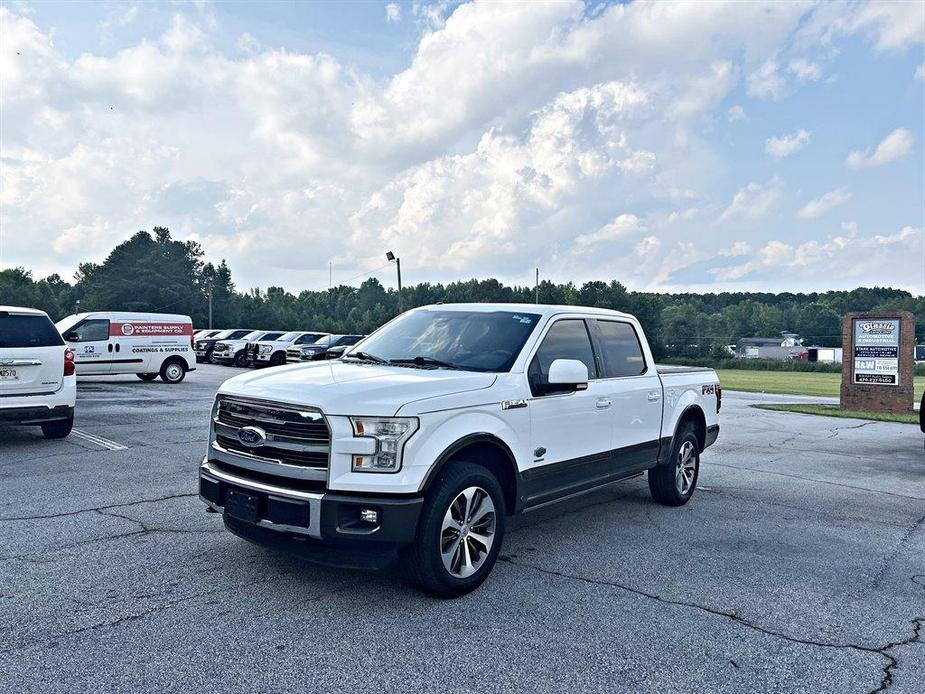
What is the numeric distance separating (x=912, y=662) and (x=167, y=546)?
4.66 meters

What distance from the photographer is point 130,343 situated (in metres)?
20.9

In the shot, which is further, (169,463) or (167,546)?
(169,463)

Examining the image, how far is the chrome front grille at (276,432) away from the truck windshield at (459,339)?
126 cm

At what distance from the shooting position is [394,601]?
14.6 ft

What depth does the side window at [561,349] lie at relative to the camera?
5418 mm

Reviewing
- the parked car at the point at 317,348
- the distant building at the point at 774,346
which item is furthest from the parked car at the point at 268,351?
the distant building at the point at 774,346

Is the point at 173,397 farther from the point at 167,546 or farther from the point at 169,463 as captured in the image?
the point at 167,546

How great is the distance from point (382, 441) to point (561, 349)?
2.03 metres

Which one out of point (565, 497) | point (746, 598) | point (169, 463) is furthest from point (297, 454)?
point (169, 463)

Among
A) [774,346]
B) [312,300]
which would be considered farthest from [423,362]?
[774,346]

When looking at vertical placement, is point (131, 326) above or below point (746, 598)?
above

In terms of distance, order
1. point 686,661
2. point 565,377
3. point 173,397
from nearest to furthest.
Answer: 1. point 686,661
2. point 565,377
3. point 173,397

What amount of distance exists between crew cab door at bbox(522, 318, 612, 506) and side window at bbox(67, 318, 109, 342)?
58.4ft

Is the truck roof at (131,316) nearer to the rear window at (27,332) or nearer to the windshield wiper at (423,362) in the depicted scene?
the rear window at (27,332)
